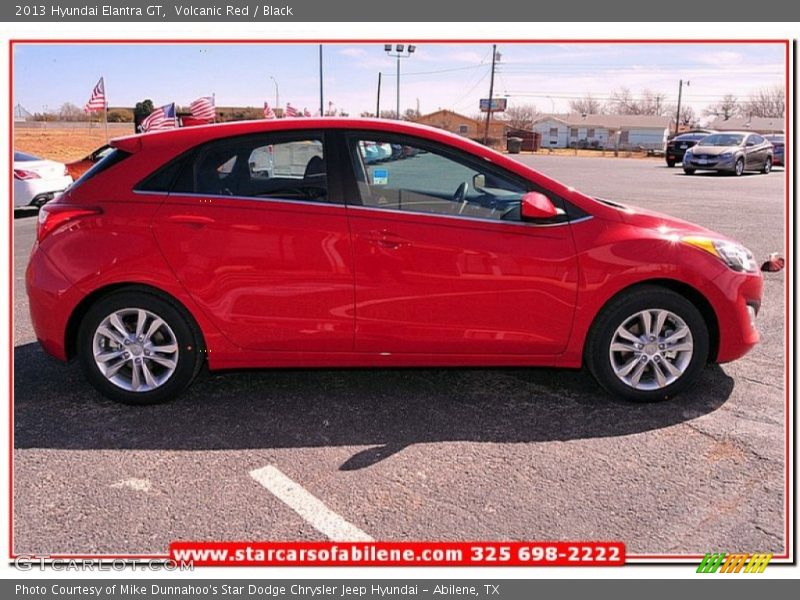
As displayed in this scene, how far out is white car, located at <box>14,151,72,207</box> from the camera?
13.1 meters

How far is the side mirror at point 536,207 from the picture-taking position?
163 inches

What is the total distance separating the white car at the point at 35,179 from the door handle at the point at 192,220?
33.0 ft

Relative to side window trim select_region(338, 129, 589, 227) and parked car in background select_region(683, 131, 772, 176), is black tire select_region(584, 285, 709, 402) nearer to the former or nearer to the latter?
side window trim select_region(338, 129, 589, 227)

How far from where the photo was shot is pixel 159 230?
165 inches


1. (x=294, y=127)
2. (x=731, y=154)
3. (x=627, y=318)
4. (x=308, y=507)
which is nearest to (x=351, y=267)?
(x=294, y=127)

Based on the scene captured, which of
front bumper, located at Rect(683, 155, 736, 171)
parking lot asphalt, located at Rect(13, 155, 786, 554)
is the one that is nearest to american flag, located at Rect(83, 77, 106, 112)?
parking lot asphalt, located at Rect(13, 155, 786, 554)

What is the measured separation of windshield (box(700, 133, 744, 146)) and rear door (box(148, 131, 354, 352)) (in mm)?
25783

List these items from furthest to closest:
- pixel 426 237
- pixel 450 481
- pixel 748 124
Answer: pixel 748 124, pixel 426 237, pixel 450 481

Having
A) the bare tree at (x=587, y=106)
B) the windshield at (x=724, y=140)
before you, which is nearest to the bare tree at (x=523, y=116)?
the bare tree at (x=587, y=106)

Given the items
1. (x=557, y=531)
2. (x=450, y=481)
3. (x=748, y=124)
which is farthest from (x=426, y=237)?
(x=748, y=124)

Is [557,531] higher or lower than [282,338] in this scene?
lower
